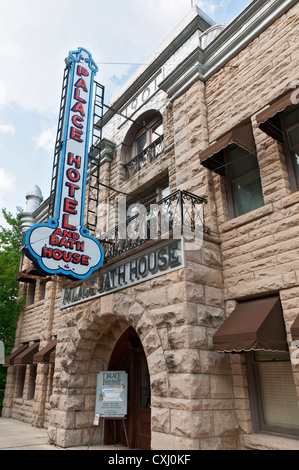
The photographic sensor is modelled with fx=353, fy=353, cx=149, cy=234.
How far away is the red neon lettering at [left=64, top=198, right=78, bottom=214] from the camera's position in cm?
853

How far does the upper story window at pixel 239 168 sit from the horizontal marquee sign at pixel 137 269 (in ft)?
5.90

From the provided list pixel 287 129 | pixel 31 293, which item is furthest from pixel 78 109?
pixel 31 293

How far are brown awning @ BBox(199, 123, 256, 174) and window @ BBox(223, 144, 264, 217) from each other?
27cm

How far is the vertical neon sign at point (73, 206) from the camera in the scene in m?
7.63

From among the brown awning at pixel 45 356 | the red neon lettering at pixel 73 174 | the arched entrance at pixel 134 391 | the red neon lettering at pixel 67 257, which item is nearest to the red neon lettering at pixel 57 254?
the red neon lettering at pixel 67 257

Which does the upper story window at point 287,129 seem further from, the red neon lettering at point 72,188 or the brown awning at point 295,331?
the red neon lettering at point 72,188

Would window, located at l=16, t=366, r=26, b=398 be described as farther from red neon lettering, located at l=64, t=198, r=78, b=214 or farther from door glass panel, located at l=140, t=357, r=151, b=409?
red neon lettering, located at l=64, t=198, r=78, b=214

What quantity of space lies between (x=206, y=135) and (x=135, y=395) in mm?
6966

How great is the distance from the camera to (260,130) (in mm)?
7484

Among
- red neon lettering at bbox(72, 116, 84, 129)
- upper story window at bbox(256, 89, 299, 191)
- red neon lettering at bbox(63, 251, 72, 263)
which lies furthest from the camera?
red neon lettering at bbox(72, 116, 84, 129)

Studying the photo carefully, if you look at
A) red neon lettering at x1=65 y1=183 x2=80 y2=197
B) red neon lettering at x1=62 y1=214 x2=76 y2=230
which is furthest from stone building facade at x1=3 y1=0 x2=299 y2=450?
red neon lettering at x1=65 y1=183 x2=80 y2=197

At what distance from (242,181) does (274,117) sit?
5.33 feet

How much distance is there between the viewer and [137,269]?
7.88 meters
